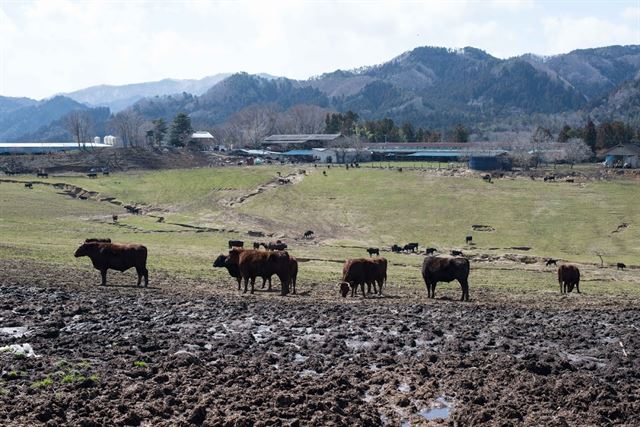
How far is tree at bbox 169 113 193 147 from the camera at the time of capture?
6053 inches

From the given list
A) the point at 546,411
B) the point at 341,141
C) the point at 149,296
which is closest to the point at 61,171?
the point at 341,141

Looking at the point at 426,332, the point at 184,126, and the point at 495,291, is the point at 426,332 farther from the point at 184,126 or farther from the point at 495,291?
the point at 184,126

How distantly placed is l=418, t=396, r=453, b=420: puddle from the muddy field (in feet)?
0.08

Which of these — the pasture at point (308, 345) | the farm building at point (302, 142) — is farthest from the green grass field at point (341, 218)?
the farm building at point (302, 142)

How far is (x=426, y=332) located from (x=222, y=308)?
7119 mm

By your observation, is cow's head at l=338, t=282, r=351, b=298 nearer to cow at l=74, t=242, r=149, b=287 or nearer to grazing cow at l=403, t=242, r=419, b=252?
cow at l=74, t=242, r=149, b=287

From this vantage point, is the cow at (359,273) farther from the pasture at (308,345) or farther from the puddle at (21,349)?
the puddle at (21,349)

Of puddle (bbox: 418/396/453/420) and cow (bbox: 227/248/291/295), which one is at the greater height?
cow (bbox: 227/248/291/295)

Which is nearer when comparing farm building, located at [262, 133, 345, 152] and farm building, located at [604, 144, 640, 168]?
farm building, located at [604, 144, 640, 168]

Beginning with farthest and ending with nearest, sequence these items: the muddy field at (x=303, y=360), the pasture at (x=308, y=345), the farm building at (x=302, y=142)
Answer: the farm building at (x=302, y=142)
the pasture at (x=308, y=345)
the muddy field at (x=303, y=360)

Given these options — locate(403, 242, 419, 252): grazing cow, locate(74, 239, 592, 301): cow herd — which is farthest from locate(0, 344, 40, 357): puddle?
locate(403, 242, 419, 252): grazing cow

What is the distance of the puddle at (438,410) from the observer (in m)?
15.7

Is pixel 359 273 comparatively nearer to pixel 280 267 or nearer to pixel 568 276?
pixel 280 267

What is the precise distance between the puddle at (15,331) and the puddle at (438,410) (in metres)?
11.2
